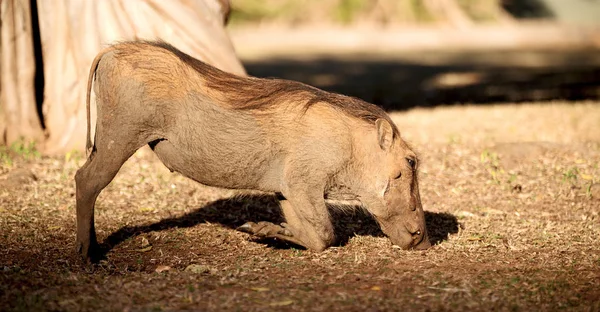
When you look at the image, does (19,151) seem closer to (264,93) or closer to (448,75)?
(264,93)

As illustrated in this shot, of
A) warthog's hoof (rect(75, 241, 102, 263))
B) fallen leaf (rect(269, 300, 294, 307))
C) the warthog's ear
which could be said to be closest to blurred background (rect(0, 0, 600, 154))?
warthog's hoof (rect(75, 241, 102, 263))

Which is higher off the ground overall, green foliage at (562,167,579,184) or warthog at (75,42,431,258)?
warthog at (75,42,431,258)

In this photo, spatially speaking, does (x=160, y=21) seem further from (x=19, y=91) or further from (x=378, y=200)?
(x=378, y=200)

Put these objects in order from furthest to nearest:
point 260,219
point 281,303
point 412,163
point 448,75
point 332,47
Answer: point 332,47 → point 448,75 → point 260,219 → point 412,163 → point 281,303

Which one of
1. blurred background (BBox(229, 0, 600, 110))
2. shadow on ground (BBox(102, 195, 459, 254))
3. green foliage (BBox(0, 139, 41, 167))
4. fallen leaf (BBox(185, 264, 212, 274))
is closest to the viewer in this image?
fallen leaf (BBox(185, 264, 212, 274))

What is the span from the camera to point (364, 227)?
530 centimetres

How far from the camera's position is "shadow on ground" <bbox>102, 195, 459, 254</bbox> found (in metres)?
4.96

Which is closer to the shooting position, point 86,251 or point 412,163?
point 86,251

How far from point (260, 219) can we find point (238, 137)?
4.22 ft

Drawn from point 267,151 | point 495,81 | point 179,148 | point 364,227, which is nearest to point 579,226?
point 364,227

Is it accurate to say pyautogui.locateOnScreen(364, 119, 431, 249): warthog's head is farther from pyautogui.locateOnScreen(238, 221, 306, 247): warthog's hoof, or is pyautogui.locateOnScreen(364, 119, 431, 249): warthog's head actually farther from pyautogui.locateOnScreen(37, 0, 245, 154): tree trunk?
pyautogui.locateOnScreen(37, 0, 245, 154): tree trunk

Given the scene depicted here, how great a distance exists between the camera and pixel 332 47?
18750mm

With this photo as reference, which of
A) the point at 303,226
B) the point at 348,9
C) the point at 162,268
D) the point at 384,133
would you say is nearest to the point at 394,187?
the point at 384,133

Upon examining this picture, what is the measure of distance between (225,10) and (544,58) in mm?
11009
